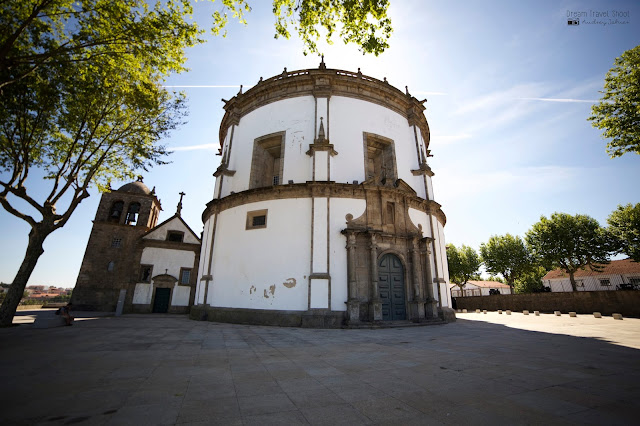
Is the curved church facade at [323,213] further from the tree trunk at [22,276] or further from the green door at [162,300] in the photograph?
the green door at [162,300]

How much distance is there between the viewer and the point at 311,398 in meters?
3.27

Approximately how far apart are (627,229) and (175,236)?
1684 inches

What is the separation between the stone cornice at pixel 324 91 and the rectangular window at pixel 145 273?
14.9 metres

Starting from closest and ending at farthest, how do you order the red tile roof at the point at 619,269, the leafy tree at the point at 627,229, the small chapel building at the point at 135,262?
the small chapel building at the point at 135,262 → the leafy tree at the point at 627,229 → the red tile roof at the point at 619,269

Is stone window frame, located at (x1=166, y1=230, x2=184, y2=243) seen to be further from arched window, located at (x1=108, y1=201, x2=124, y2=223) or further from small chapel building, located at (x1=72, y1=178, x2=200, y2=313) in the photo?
arched window, located at (x1=108, y1=201, x2=124, y2=223)

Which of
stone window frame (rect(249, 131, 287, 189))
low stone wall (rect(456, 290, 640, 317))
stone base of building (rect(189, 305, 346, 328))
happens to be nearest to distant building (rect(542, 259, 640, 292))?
low stone wall (rect(456, 290, 640, 317))

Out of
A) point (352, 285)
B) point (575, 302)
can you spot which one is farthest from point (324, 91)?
point (575, 302)

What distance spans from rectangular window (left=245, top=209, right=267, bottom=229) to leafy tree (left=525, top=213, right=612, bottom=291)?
104ft

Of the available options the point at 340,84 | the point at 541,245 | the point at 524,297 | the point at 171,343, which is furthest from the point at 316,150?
the point at 541,245

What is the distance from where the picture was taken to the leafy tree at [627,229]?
2312 centimetres

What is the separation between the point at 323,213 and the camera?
12.3 metres

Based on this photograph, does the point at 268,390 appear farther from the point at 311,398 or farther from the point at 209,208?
the point at 209,208

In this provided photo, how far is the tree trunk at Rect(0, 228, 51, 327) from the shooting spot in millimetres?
9891

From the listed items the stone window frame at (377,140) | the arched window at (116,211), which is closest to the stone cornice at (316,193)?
the stone window frame at (377,140)
